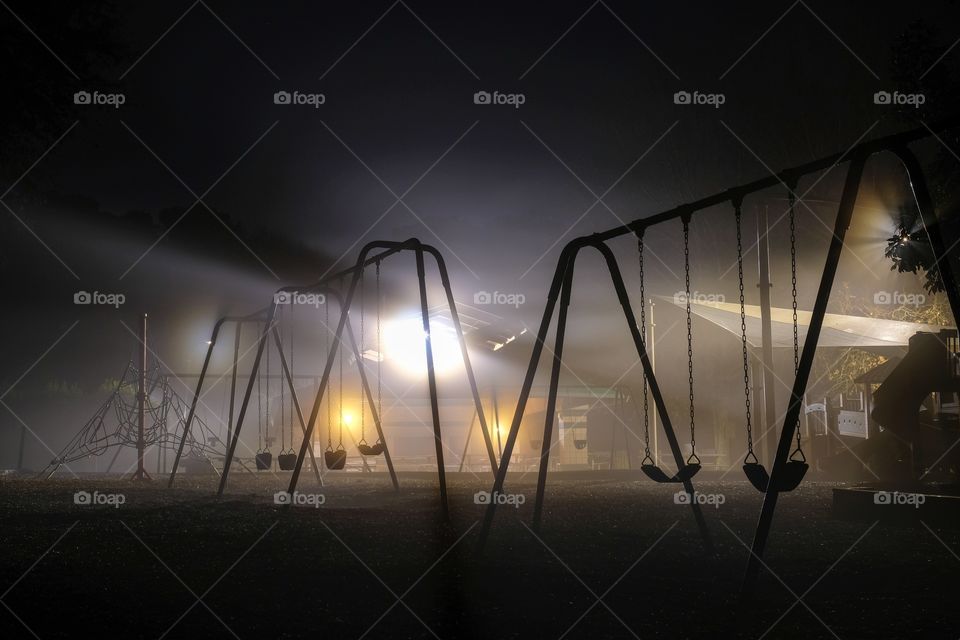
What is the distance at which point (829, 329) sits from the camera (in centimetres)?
1730

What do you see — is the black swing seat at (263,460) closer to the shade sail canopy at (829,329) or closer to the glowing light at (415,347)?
the shade sail canopy at (829,329)

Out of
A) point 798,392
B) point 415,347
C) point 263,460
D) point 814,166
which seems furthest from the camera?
point 415,347

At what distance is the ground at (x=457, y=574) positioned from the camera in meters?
4.45

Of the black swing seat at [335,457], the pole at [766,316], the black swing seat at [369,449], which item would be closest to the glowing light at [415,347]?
the pole at [766,316]

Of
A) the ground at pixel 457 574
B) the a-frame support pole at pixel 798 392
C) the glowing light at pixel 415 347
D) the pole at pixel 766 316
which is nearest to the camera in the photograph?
the ground at pixel 457 574

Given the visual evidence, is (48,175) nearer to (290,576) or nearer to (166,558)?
(166,558)

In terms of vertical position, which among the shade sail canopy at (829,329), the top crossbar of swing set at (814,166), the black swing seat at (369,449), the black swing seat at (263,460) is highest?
the shade sail canopy at (829,329)

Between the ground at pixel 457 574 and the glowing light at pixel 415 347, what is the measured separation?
14606 mm

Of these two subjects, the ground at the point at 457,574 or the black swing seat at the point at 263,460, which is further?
the black swing seat at the point at 263,460

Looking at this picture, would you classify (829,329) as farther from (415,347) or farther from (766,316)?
(415,347)

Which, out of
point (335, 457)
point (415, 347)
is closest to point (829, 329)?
point (335, 457)

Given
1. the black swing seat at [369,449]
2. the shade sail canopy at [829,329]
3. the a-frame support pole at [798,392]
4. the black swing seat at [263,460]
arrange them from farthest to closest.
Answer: the shade sail canopy at [829,329] → the black swing seat at [263,460] → the black swing seat at [369,449] → the a-frame support pole at [798,392]

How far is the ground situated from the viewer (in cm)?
445

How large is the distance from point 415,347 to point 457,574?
19.2 meters
